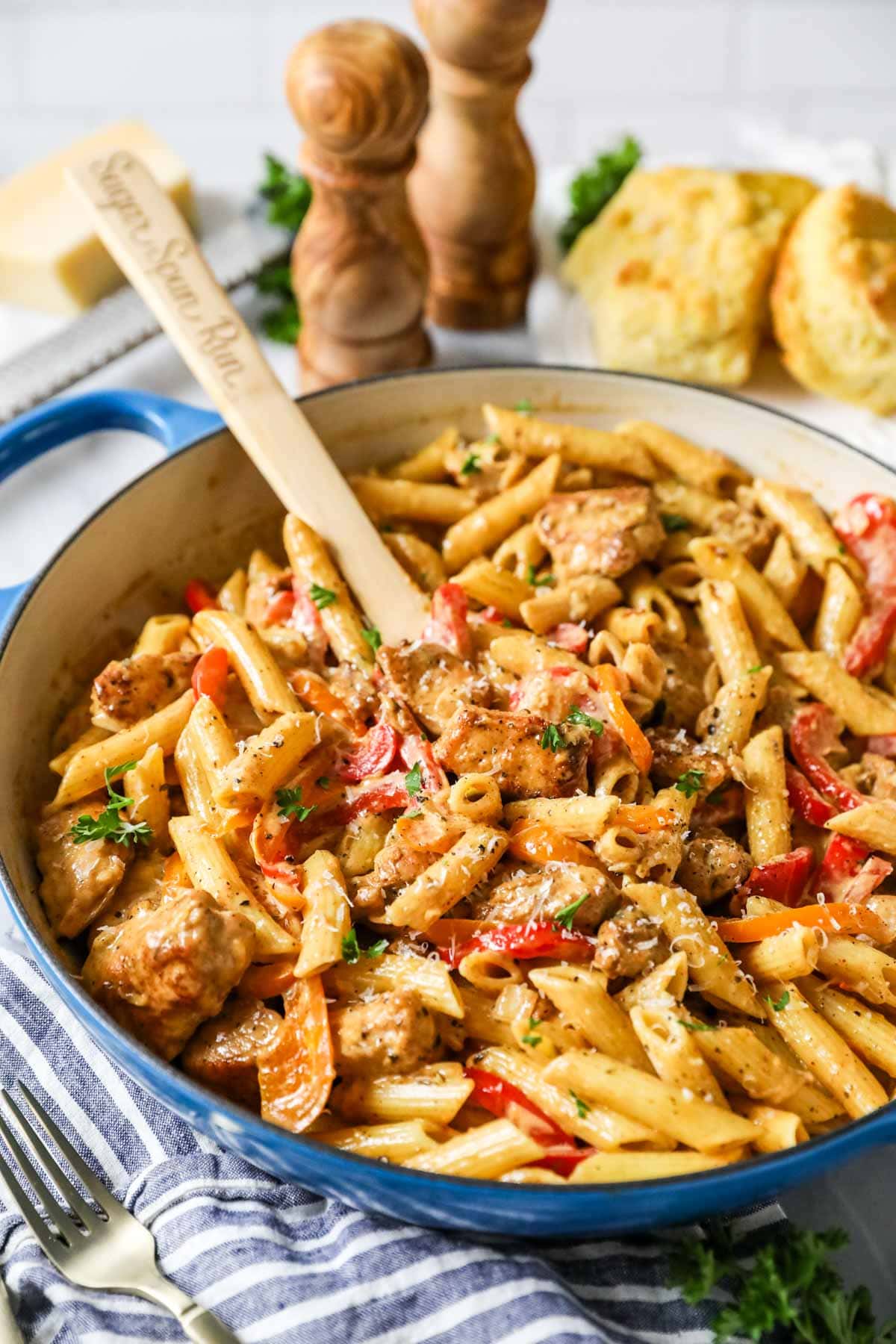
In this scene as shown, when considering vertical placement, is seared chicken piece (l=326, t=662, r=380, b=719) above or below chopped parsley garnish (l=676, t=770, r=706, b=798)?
above

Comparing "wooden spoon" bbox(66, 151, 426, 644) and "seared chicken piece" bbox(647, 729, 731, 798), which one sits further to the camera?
"wooden spoon" bbox(66, 151, 426, 644)

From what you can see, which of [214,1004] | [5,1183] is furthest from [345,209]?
[5,1183]

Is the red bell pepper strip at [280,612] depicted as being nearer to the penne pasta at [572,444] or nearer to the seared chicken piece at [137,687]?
the seared chicken piece at [137,687]

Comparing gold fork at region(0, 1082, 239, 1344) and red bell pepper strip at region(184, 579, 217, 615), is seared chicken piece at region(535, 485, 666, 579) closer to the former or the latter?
red bell pepper strip at region(184, 579, 217, 615)

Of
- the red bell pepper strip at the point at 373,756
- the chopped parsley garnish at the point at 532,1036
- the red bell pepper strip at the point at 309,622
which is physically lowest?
the chopped parsley garnish at the point at 532,1036

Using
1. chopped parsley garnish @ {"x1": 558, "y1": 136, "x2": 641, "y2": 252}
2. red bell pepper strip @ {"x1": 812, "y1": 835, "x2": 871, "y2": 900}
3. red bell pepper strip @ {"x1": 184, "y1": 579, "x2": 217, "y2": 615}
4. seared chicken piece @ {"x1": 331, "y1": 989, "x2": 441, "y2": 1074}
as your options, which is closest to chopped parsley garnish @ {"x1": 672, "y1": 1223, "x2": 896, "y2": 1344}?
seared chicken piece @ {"x1": 331, "y1": 989, "x2": 441, "y2": 1074}

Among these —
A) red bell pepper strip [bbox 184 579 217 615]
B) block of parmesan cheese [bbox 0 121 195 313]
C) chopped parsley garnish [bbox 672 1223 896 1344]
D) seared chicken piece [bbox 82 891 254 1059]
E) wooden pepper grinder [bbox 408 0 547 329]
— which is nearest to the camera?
chopped parsley garnish [bbox 672 1223 896 1344]

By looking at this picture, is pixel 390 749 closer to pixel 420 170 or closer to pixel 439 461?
pixel 439 461

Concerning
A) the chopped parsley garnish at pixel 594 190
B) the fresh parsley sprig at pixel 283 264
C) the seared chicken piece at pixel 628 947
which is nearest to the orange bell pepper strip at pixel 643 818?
the seared chicken piece at pixel 628 947

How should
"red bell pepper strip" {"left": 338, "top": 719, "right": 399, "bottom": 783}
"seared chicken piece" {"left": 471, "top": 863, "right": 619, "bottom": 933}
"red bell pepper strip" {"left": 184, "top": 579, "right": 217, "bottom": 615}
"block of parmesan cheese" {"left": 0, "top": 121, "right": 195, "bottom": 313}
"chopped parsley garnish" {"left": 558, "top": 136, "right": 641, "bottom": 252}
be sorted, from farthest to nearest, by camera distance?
"chopped parsley garnish" {"left": 558, "top": 136, "right": 641, "bottom": 252} < "block of parmesan cheese" {"left": 0, "top": 121, "right": 195, "bottom": 313} < "red bell pepper strip" {"left": 184, "top": 579, "right": 217, "bottom": 615} < "red bell pepper strip" {"left": 338, "top": 719, "right": 399, "bottom": 783} < "seared chicken piece" {"left": 471, "top": 863, "right": 619, "bottom": 933}
